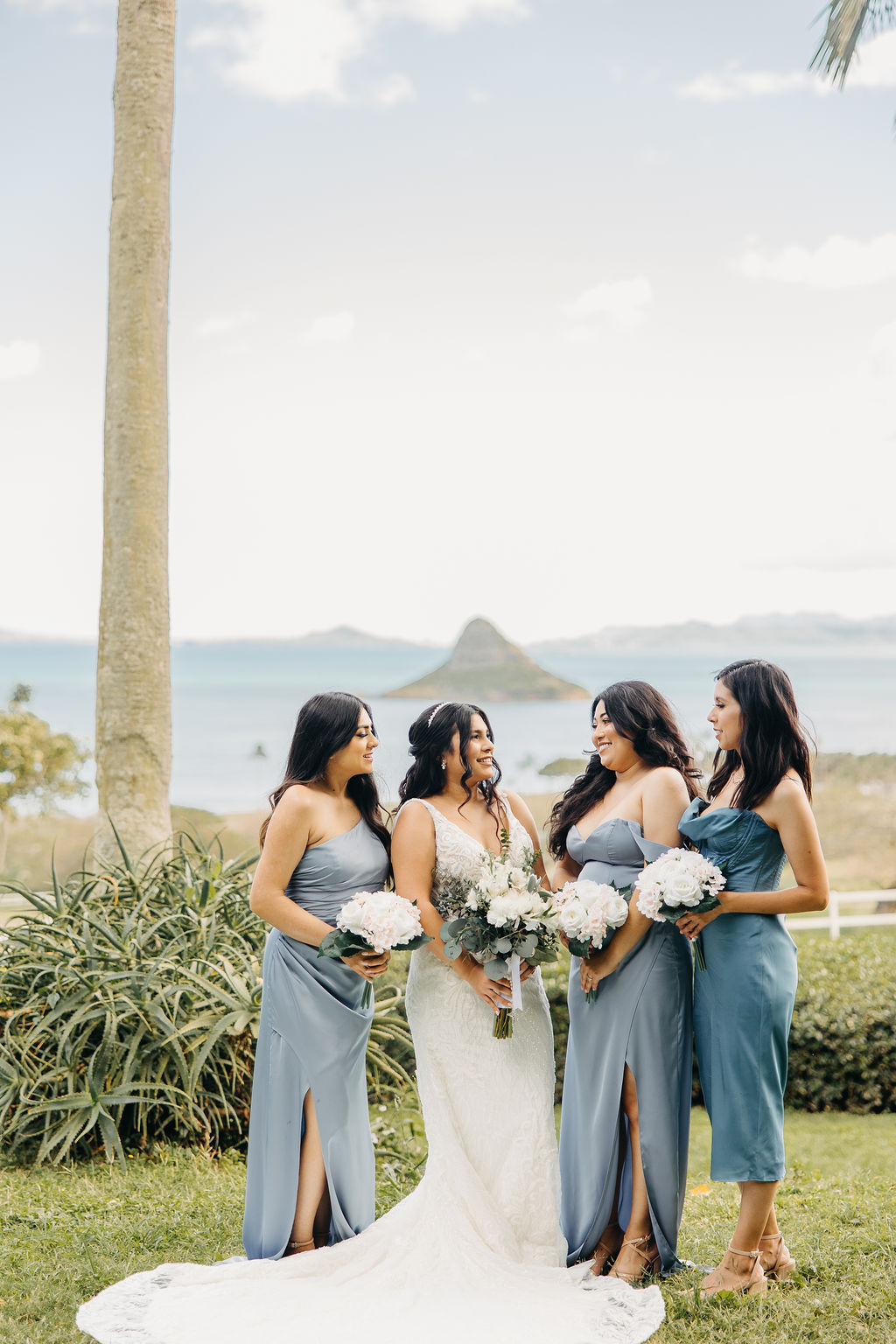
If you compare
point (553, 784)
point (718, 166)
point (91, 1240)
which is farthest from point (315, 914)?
point (553, 784)

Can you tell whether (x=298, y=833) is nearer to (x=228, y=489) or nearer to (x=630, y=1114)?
(x=630, y=1114)

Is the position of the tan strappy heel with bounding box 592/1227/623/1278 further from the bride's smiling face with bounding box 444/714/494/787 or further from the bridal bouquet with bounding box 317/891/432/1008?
the bride's smiling face with bounding box 444/714/494/787

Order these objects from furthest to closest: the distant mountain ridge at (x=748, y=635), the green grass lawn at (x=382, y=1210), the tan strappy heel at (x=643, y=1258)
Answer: the distant mountain ridge at (x=748, y=635), the tan strappy heel at (x=643, y=1258), the green grass lawn at (x=382, y=1210)

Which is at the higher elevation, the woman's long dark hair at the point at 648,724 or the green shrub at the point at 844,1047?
the woman's long dark hair at the point at 648,724

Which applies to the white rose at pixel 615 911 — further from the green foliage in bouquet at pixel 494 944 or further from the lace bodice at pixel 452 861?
the lace bodice at pixel 452 861

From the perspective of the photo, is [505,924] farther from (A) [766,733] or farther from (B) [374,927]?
(A) [766,733]

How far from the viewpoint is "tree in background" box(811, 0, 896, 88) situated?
924cm

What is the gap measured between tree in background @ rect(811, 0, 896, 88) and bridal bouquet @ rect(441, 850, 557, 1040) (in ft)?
26.3

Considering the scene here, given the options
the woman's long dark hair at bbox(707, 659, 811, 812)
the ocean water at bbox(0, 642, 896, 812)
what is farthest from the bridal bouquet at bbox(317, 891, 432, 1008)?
the ocean water at bbox(0, 642, 896, 812)

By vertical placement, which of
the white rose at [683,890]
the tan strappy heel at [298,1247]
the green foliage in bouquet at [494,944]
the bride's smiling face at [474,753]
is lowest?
the tan strappy heel at [298,1247]

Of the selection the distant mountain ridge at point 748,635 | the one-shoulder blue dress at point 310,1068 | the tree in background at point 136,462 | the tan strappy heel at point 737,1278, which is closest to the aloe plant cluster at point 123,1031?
the tree in background at point 136,462

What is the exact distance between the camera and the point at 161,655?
26.3ft

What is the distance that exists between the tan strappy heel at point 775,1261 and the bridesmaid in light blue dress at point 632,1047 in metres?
0.32

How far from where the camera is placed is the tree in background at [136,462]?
780 cm
